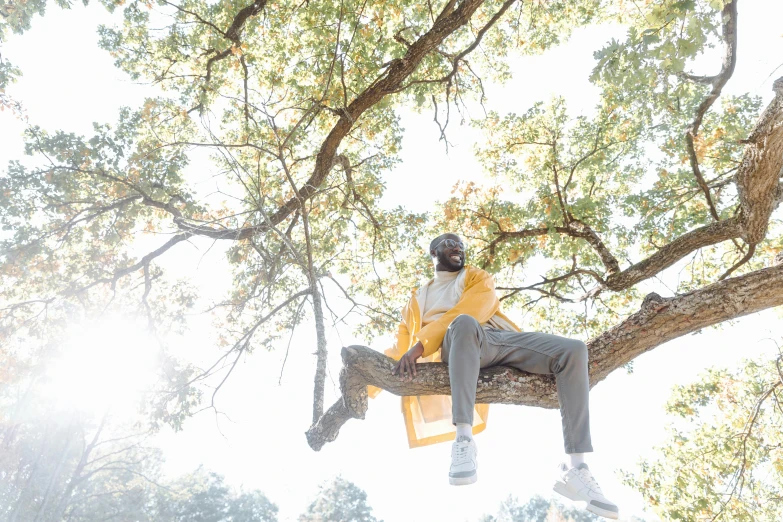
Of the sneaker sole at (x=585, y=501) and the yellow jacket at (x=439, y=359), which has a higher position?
the yellow jacket at (x=439, y=359)

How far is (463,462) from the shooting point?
7.70 ft

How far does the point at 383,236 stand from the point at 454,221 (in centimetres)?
118

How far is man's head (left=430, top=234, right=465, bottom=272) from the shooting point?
3.72 metres

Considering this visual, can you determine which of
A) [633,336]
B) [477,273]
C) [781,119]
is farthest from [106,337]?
[781,119]

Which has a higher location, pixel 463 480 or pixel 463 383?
pixel 463 383

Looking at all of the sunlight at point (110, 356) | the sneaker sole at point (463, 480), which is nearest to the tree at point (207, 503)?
the sunlight at point (110, 356)

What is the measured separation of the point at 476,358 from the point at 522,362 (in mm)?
456

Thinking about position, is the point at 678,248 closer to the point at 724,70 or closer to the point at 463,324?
the point at 724,70

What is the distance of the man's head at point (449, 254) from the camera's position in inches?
146

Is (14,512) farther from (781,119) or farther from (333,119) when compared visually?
(781,119)

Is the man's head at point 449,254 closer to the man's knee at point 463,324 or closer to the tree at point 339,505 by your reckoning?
the man's knee at point 463,324

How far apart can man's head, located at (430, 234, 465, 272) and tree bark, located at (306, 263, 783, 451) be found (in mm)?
1021

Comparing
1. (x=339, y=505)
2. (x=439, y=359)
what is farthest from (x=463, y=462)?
(x=339, y=505)

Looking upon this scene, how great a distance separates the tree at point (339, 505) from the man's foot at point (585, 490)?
A: 40.8m
